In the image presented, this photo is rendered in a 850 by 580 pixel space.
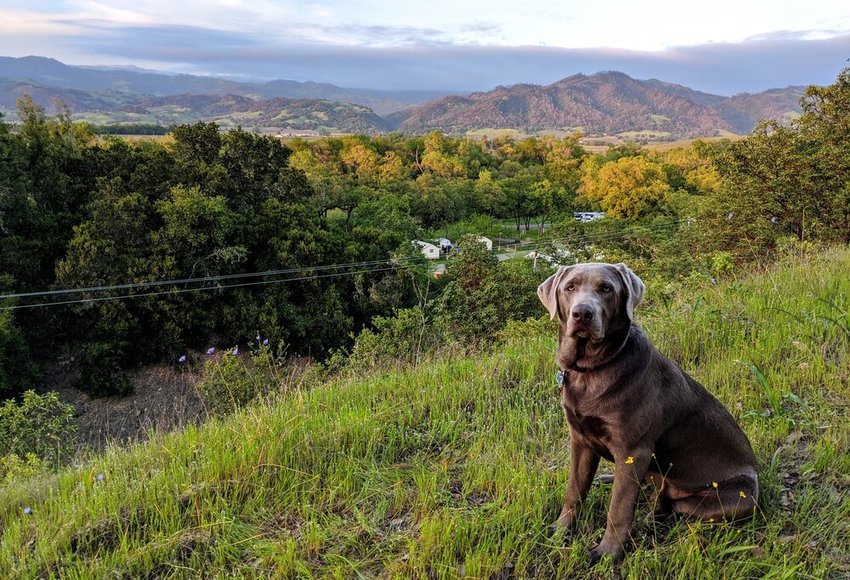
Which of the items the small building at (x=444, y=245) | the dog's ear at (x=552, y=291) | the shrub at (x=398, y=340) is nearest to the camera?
the dog's ear at (x=552, y=291)

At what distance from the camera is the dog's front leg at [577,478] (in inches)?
91.8

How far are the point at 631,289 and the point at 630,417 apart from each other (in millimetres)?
509

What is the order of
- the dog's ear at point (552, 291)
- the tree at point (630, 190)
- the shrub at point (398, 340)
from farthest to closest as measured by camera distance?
the tree at point (630, 190) → the shrub at point (398, 340) → the dog's ear at point (552, 291)

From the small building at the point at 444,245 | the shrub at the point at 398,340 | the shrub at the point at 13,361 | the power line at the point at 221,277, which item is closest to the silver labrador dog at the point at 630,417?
the shrub at the point at 398,340

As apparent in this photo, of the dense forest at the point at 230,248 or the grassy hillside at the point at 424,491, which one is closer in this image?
the grassy hillside at the point at 424,491

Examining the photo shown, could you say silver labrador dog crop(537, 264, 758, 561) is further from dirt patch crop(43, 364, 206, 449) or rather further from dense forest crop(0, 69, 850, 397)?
dirt patch crop(43, 364, 206, 449)

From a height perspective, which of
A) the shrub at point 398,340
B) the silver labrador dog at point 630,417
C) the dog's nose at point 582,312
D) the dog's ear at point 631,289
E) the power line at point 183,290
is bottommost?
the power line at point 183,290

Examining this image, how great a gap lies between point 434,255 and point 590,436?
41705 millimetres

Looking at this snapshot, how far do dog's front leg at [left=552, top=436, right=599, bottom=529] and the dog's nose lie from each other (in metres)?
0.56

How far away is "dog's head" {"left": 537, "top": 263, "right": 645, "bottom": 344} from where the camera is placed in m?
2.07

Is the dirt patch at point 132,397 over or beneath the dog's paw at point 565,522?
beneath

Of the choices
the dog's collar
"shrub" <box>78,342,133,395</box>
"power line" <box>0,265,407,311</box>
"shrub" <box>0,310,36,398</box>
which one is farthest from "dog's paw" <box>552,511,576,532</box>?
"power line" <box>0,265,407,311</box>

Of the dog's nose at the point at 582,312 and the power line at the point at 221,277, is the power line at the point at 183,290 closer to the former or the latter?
the power line at the point at 221,277

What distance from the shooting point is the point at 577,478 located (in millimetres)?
2381
